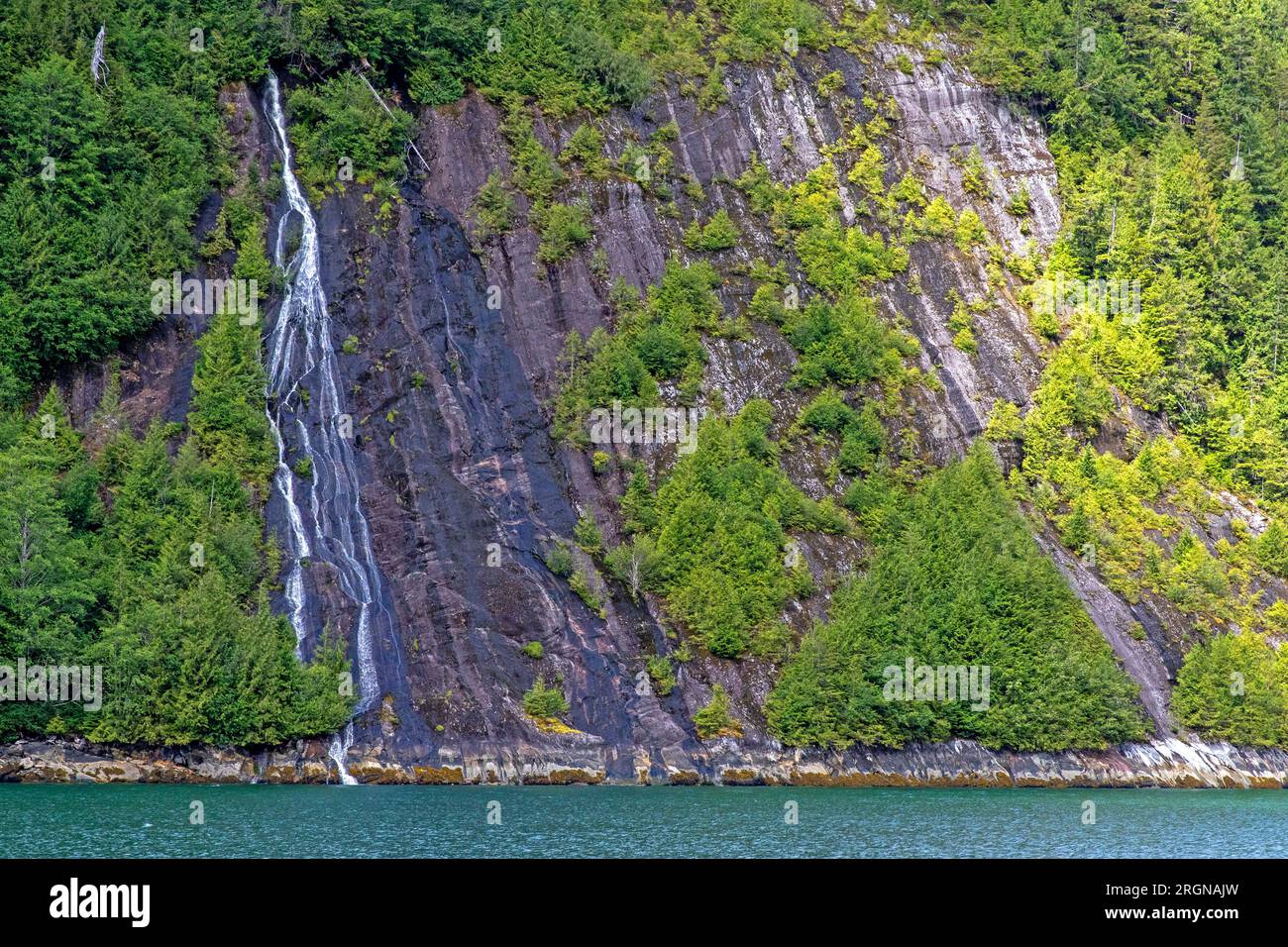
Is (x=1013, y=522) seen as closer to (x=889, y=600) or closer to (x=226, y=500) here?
(x=889, y=600)

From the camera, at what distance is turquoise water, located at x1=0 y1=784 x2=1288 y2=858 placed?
36.6 meters

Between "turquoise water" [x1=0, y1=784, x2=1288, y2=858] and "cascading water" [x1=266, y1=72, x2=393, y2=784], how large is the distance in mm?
7854

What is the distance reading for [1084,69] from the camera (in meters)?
87.2

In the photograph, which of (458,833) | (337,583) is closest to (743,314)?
(337,583)

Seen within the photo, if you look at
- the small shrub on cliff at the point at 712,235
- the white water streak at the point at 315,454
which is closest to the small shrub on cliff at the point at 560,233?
the small shrub on cliff at the point at 712,235

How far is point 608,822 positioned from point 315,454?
2651cm

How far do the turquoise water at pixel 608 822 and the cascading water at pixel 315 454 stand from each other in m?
7.85

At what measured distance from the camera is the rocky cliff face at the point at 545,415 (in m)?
56.7

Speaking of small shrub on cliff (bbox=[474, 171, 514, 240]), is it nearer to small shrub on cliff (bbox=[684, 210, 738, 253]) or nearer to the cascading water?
the cascading water

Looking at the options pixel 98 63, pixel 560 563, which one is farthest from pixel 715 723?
pixel 98 63

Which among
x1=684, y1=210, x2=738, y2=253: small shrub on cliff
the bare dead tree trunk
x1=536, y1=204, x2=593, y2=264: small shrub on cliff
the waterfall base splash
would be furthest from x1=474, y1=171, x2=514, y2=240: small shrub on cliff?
the waterfall base splash

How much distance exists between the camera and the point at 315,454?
2486 inches

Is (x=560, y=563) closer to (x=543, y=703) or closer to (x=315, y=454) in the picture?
(x=543, y=703)

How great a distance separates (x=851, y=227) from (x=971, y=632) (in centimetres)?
2581
